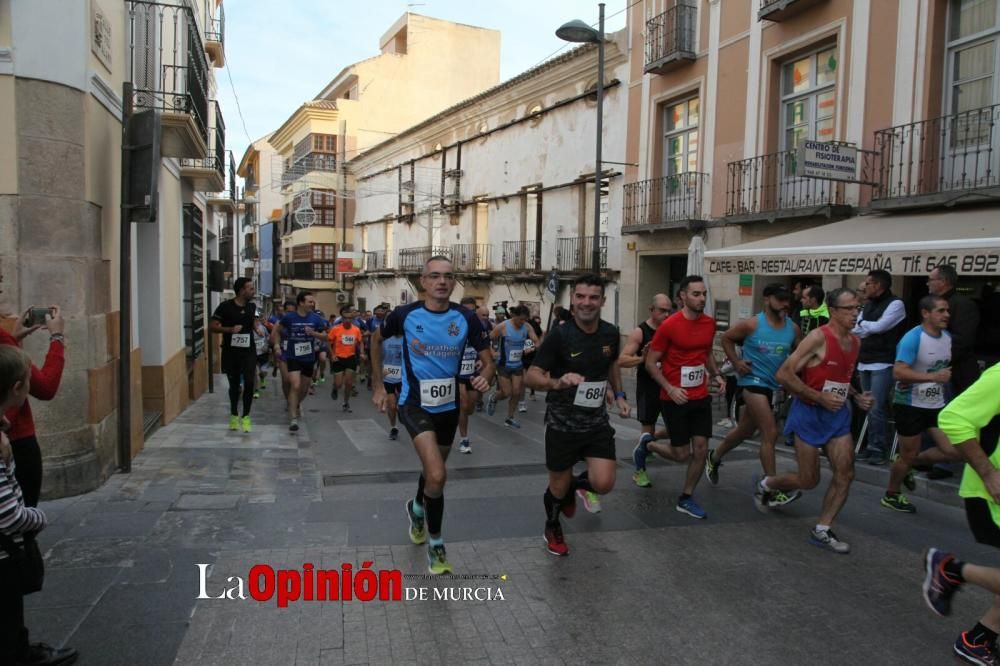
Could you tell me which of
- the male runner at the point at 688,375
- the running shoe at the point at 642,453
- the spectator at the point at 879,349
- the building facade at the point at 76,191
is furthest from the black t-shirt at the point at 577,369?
the spectator at the point at 879,349

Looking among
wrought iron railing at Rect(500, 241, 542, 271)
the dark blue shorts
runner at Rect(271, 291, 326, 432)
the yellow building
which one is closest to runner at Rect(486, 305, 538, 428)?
runner at Rect(271, 291, 326, 432)

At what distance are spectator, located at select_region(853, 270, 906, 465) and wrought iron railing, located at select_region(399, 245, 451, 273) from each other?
23.9 metres

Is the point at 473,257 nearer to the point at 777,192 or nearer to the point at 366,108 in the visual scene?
the point at 777,192

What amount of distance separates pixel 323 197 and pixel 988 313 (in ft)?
124

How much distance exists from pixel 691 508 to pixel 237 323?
6.14 metres

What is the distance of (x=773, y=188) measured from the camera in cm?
1419

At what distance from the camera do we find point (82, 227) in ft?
20.2

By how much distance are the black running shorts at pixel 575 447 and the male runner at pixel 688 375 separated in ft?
3.80

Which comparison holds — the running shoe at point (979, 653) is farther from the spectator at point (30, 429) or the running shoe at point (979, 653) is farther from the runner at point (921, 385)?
the spectator at point (30, 429)

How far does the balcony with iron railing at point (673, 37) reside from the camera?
16203 mm

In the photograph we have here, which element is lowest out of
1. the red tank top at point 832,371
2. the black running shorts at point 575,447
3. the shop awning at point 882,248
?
the black running shorts at point 575,447

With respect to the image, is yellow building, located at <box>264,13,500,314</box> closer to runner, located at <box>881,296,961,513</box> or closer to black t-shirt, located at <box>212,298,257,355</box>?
black t-shirt, located at <box>212,298,257,355</box>

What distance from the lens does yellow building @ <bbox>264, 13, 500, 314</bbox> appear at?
41.9 metres

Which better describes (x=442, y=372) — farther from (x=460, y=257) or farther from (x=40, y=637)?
(x=460, y=257)
